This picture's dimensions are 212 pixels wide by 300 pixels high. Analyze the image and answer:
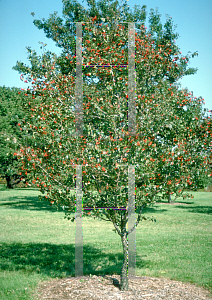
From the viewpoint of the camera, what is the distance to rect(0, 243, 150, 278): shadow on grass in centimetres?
805

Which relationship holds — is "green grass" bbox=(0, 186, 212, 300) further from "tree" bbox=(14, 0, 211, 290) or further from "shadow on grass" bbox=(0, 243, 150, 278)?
"tree" bbox=(14, 0, 211, 290)

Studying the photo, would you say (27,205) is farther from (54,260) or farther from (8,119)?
(54,260)

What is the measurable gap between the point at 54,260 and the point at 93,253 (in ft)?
4.70

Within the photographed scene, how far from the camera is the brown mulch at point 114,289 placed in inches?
237

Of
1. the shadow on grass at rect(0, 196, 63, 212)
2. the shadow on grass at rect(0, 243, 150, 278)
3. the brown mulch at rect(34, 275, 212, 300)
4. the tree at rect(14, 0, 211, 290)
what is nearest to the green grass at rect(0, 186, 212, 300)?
the shadow on grass at rect(0, 243, 150, 278)

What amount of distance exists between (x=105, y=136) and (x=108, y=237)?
8.37 metres

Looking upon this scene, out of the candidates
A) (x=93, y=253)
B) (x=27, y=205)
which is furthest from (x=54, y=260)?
(x=27, y=205)

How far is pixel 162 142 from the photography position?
6191 mm

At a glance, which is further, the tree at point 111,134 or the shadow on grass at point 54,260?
the shadow on grass at point 54,260

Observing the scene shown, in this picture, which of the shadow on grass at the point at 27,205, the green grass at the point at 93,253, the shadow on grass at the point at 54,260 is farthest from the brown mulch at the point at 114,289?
the shadow on grass at the point at 27,205

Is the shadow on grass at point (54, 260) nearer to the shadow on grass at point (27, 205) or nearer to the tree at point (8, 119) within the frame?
the shadow on grass at point (27, 205)

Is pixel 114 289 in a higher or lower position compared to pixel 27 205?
lower

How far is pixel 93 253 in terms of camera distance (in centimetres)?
1005

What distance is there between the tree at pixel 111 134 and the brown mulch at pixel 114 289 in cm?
45
